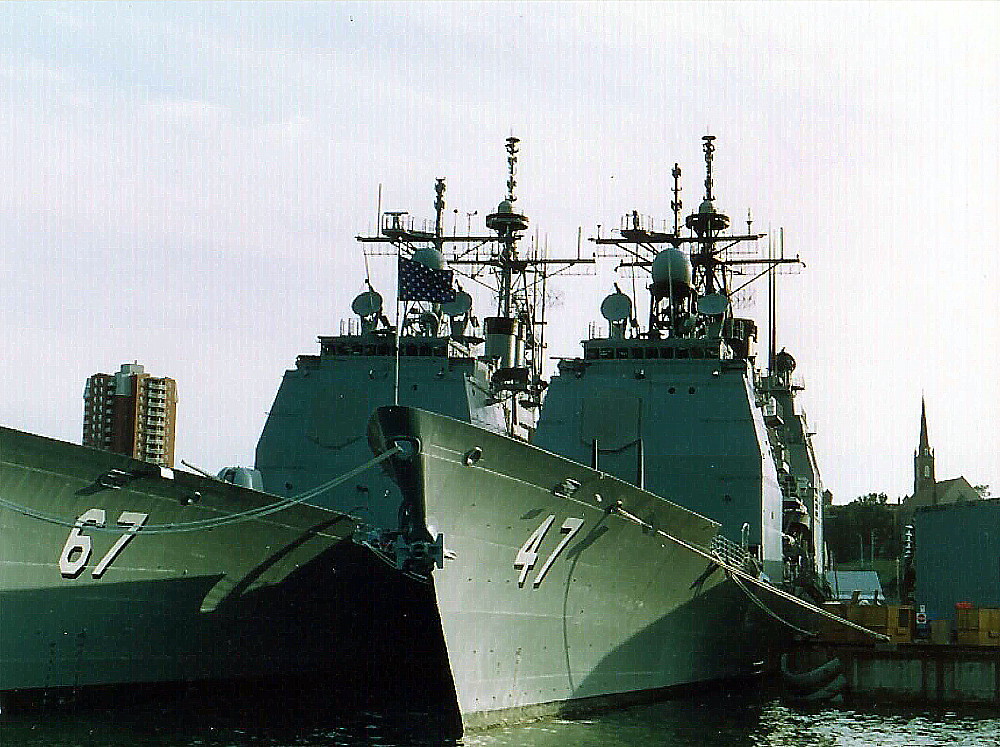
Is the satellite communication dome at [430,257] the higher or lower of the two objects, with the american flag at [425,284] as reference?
higher

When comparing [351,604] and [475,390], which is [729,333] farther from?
[351,604]

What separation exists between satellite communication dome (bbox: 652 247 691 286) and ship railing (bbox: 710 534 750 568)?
5.48m

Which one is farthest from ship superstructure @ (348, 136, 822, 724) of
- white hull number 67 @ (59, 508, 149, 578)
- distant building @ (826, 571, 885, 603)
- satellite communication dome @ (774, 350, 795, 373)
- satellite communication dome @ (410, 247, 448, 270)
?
distant building @ (826, 571, 885, 603)

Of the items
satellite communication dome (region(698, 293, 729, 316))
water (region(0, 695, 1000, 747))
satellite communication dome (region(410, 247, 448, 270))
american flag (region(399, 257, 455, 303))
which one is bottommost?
water (region(0, 695, 1000, 747))

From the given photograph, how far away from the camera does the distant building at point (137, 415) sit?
1587 cm

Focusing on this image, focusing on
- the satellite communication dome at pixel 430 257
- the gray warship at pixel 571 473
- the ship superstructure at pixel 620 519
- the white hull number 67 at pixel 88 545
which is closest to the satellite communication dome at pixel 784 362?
the gray warship at pixel 571 473

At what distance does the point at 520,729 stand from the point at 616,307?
9.88 m

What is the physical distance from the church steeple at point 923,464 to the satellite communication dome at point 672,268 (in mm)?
59953

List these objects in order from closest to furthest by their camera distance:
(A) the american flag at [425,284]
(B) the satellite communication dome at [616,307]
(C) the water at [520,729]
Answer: (C) the water at [520,729] < (A) the american flag at [425,284] < (B) the satellite communication dome at [616,307]

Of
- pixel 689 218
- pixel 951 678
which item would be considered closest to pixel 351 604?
pixel 951 678

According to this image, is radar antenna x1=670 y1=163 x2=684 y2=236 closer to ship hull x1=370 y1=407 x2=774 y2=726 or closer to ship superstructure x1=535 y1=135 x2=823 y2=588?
ship superstructure x1=535 y1=135 x2=823 y2=588

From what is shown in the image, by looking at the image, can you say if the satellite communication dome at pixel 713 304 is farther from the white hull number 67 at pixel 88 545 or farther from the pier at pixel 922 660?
the white hull number 67 at pixel 88 545

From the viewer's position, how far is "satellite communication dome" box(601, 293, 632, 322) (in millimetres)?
20906

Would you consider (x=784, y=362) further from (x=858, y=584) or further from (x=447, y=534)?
(x=447, y=534)
